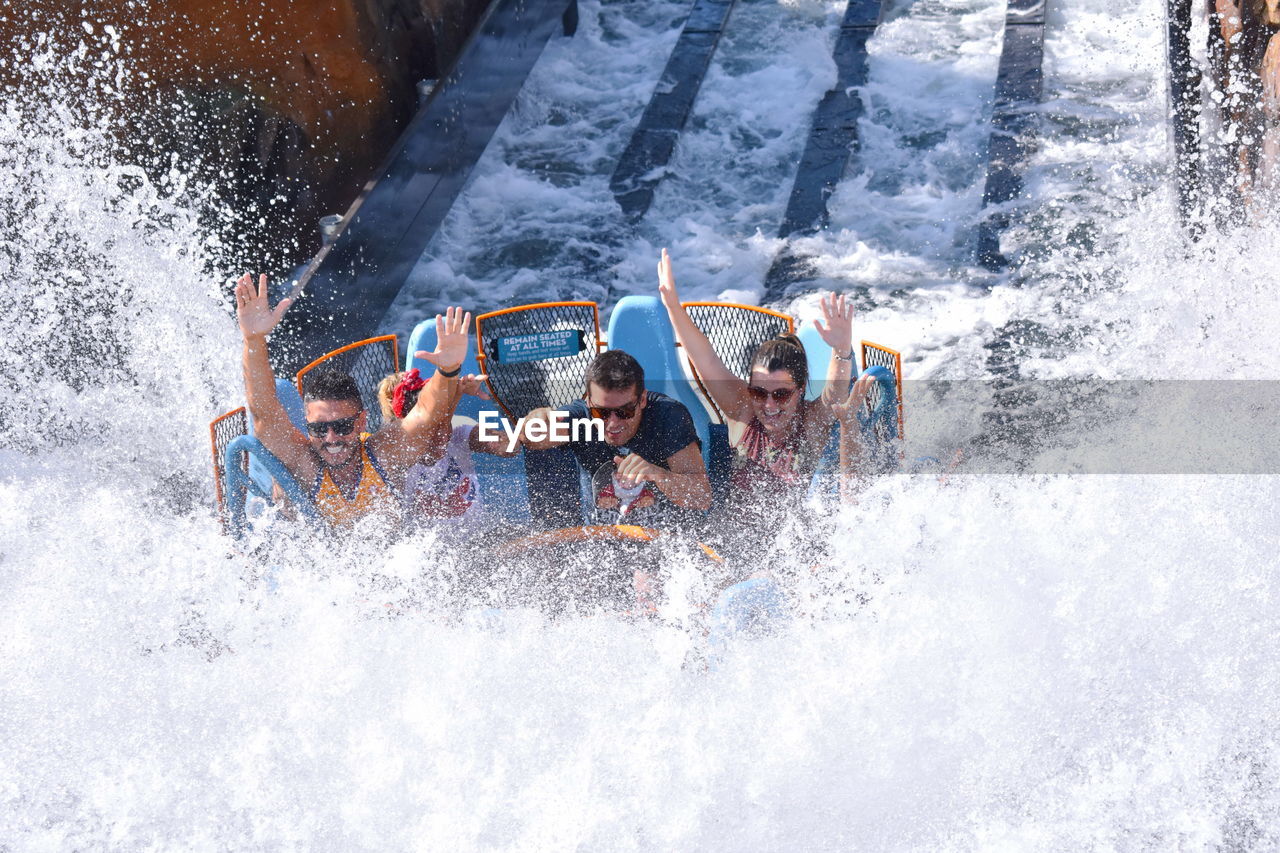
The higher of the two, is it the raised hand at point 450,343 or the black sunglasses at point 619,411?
the raised hand at point 450,343

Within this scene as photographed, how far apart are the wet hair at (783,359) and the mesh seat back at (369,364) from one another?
48.2 inches

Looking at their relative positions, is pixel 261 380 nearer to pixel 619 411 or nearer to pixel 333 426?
pixel 333 426

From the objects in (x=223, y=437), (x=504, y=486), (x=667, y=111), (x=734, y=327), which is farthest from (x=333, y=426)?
(x=667, y=111)

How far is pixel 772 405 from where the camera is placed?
10.4 feet

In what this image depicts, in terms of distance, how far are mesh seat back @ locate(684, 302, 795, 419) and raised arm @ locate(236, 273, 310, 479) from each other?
4.15 ft

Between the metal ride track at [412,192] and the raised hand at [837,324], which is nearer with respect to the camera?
the raised hand at [837,324]

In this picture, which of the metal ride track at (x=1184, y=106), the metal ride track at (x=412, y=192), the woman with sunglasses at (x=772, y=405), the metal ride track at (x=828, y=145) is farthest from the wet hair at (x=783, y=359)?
the metal ride track at (x=1184, y=106)

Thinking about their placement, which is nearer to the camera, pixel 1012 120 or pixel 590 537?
pixel 590 537

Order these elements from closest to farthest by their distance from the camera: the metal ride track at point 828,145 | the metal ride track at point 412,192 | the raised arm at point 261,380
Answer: the raised arm at point 261,380 < the metal ride track at point 412,192 < the metal ride track at point 828,145

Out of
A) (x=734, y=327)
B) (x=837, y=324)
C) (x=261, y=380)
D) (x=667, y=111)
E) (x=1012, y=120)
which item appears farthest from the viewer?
(x=667, y=111)

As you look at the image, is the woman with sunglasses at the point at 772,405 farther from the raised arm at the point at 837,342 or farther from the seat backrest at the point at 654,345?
the seat backrest at the point at 654,345

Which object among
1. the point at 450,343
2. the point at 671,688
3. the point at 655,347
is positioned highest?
the point at 450,343

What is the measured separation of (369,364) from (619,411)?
3.71 feet

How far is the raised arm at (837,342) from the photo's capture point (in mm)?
3201
